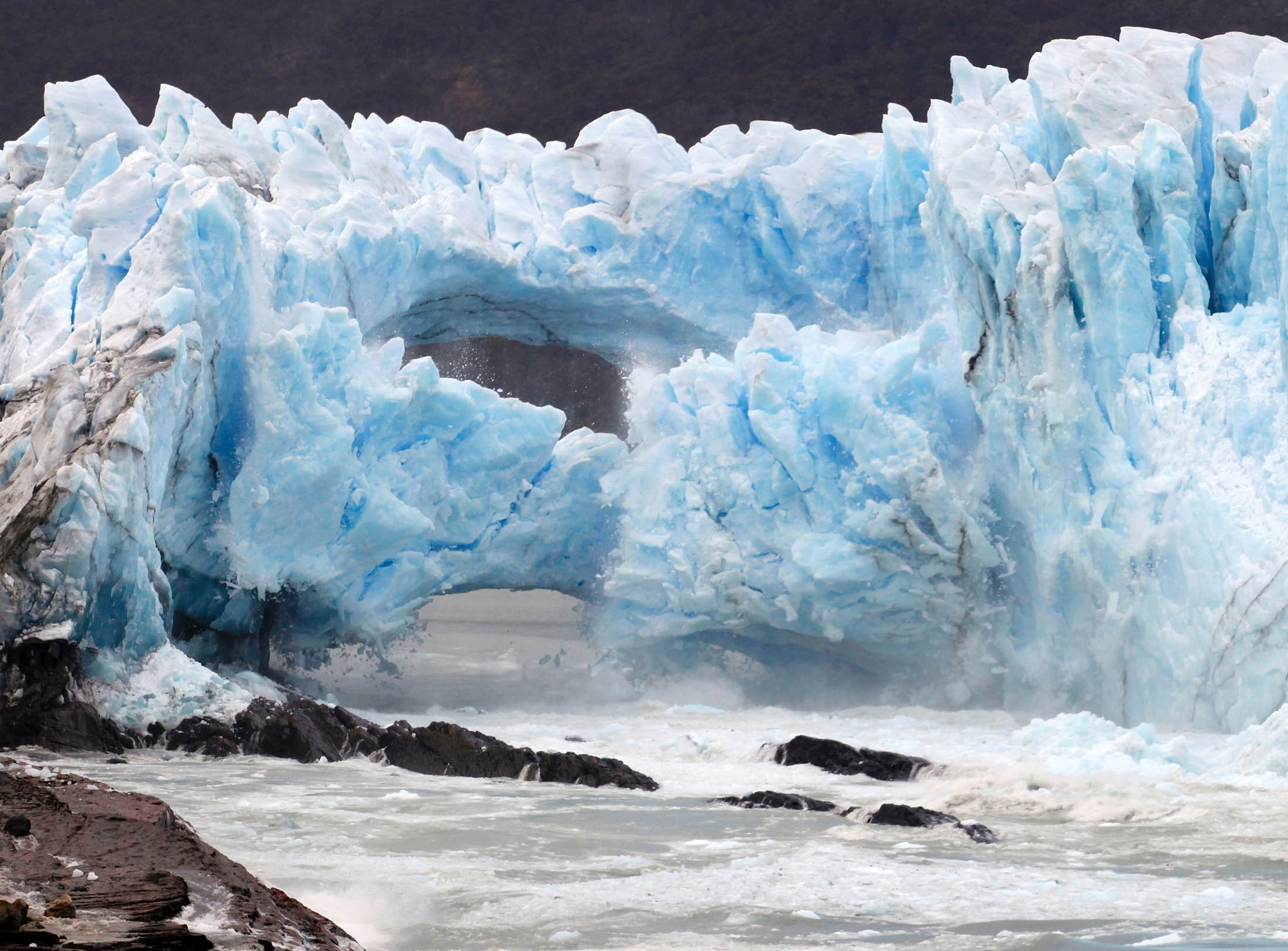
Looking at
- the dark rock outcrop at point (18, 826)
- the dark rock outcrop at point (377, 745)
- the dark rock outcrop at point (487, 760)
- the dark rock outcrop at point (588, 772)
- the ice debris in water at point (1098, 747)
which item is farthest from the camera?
the dark rock outcrop at point (377, 745)

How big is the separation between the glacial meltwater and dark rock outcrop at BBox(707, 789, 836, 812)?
4.3 inches

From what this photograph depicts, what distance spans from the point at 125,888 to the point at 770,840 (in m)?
2.83

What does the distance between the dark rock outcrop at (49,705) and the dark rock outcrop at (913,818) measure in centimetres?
400

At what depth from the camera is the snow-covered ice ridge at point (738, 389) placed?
26.8 feet

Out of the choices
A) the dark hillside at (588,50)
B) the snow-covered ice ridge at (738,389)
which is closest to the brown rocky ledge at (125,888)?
the snow-covered ice ridge at (738,389)

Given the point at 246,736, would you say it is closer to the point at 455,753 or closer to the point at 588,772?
the point at 455,753

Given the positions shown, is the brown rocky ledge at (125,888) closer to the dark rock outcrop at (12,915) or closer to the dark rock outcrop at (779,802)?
the dark rock outcrop at (12,915)

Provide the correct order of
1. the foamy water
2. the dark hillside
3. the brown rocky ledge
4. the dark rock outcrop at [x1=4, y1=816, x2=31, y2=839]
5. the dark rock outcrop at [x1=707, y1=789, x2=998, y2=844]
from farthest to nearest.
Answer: the dark hillside → the dark rock outcrop at [x1=707, y1=789, x2=998, y2=844] → the foamy water → the dark rock outcrop at [x1=4, y1=816, x2=31, y2=839] → the brown rocky ledge

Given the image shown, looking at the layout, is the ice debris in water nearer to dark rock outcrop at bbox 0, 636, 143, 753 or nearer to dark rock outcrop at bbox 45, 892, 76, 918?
dark rock outcrop at bbox 0, 636, 143, 753

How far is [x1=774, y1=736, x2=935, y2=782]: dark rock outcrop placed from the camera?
7371 mm

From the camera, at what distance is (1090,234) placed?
862cm

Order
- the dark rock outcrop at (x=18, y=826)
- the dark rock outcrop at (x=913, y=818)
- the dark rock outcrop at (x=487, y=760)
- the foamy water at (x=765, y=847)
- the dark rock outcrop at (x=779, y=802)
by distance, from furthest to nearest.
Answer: the dark rock outcrop at (x=487, y=760)
the dark rock outcrop at (x=779, y=802)
the dark rock outcrop at (x=913, y=818)
the foamy water at (x=765, y=847)
the dark rock outcrop at (x=18, y=826)

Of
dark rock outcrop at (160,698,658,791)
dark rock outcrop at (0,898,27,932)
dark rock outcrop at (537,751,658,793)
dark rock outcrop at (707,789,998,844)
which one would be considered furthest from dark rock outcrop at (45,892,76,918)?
dark rock outcrop at (160,698,658,791)

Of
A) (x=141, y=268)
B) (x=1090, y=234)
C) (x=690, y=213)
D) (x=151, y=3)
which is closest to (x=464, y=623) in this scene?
(x=690, y=213)
